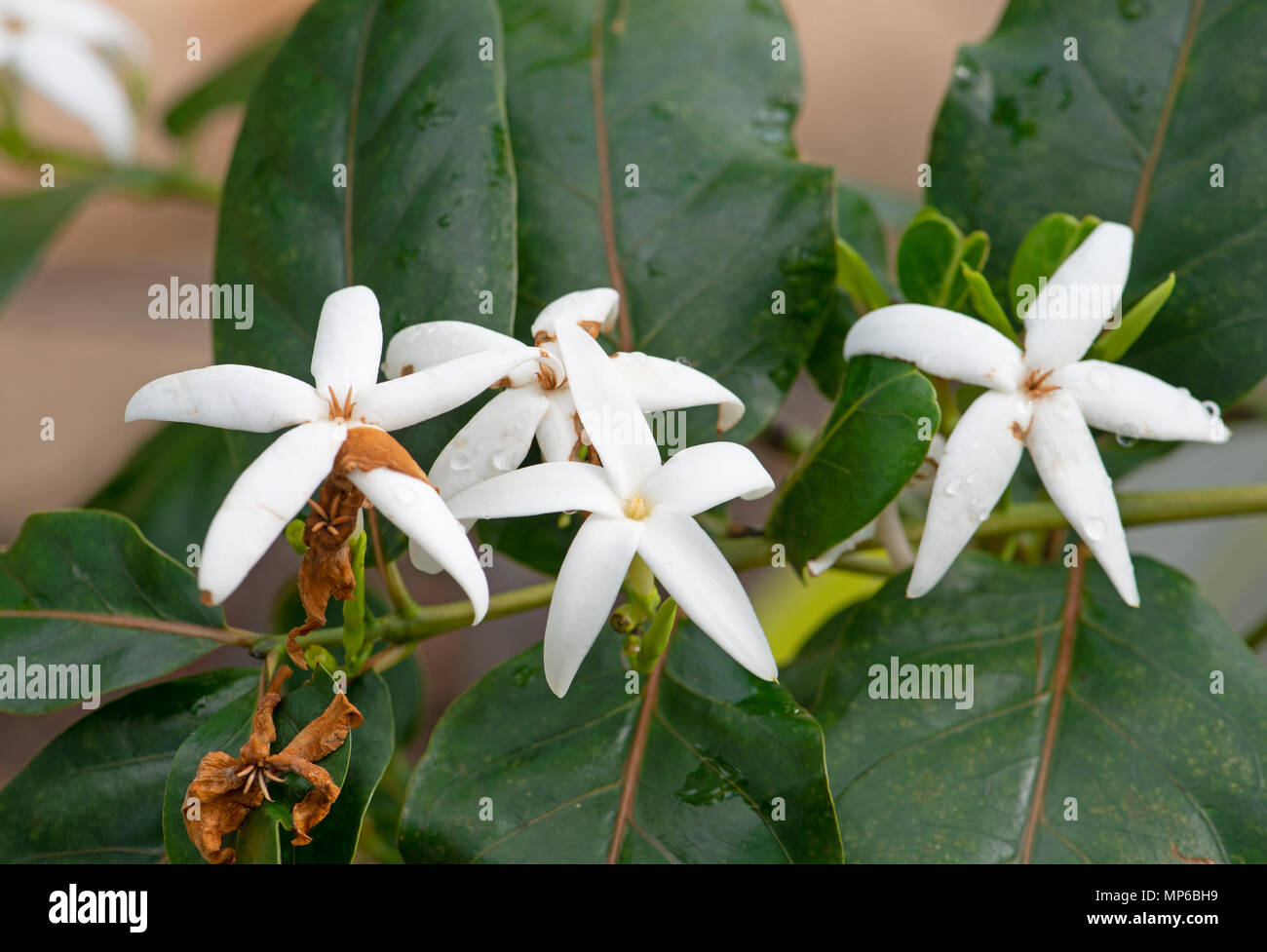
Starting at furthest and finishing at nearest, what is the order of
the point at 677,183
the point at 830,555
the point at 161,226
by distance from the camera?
the point at 161,226, the point at 677,183, the point at 830,555

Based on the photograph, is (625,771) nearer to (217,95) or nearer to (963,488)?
(963,488)

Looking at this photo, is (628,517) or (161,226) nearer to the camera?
(628,517)

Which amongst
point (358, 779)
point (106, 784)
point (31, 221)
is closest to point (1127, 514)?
point (358, 779)

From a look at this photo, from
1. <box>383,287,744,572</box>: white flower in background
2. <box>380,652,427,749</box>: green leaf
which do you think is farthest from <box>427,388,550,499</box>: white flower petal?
<box>380,652,427,749</box>: green leaf

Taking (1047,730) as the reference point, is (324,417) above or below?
above

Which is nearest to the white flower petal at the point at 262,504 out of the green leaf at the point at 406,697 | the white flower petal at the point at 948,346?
the white flower petal at the point at 948,346

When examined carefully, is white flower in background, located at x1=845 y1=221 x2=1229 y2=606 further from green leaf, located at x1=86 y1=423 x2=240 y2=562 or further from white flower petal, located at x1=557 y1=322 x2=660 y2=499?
green leaf, located at x1=86 y1=423 x2=240 y2=562

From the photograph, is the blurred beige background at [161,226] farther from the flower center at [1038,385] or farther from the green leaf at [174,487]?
the flower center at [1038,385]
